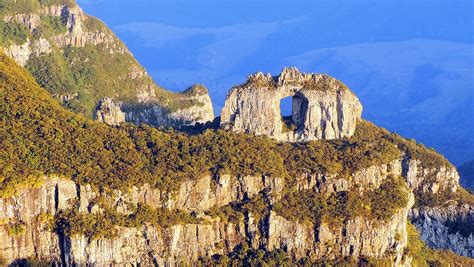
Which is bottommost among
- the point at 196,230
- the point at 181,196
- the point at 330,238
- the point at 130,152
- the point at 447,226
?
the point at 330,238

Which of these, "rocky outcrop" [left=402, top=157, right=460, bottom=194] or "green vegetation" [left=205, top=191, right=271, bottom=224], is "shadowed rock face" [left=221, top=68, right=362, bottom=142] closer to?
"rocky outcrop" [left=402, top=157, right=460, bottom=194]

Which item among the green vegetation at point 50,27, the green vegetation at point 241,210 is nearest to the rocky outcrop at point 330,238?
the green vegetation at point 241,210

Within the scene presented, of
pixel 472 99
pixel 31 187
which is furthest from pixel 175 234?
pixel 472 99

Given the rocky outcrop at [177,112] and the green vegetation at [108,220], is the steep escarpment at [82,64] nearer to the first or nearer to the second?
the rocky outcrop at [177,112]

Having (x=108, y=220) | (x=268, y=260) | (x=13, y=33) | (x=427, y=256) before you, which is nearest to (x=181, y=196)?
(x=108, y=220)

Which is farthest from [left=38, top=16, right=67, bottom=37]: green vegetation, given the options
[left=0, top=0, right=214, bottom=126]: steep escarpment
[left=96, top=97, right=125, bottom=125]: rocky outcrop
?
[left=96, top=97, right=125, bottom=125]: rocky outcrop

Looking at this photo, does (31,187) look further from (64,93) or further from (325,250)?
(64,93)

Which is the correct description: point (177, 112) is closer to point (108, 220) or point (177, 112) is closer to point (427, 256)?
point (427, 256)
